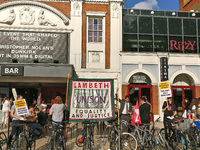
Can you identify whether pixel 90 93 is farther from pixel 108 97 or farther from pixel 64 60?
pixel 64 60

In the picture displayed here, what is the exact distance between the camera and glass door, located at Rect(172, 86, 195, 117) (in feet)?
52.2

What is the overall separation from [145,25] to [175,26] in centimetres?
259

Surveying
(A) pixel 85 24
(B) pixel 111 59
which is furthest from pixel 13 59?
(B) pixel 111 59

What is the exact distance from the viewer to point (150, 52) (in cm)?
1574

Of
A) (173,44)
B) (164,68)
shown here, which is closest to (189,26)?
(173,44)

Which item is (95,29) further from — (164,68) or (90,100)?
(90,100)

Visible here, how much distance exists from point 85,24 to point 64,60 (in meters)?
3.26

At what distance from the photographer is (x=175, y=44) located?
1620 cm

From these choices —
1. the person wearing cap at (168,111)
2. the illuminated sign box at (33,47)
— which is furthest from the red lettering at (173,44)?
the person wearing cap at (168,111)

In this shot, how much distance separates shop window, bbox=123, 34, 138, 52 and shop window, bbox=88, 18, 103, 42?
2011 millimetres

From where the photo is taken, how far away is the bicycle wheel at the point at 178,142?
20.4ft

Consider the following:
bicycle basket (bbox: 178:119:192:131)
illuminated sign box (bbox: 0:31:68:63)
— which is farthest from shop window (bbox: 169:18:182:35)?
bicycle basket (bbox: 178:119:192:131)

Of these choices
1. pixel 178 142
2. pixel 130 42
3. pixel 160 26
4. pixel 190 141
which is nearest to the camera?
pixel 190 141

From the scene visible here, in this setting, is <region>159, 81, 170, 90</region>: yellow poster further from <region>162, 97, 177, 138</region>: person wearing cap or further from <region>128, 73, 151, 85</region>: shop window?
<region>128, 73, 151, 85</region>: shop window
